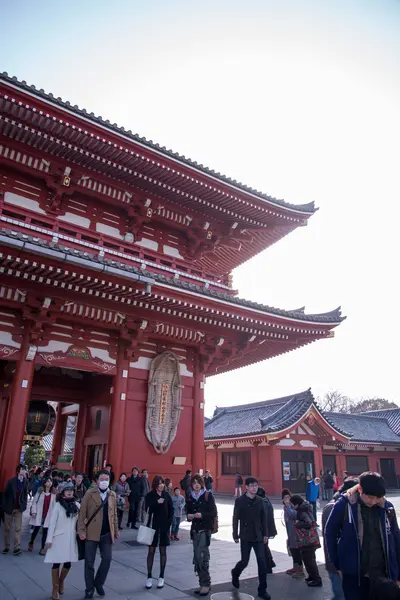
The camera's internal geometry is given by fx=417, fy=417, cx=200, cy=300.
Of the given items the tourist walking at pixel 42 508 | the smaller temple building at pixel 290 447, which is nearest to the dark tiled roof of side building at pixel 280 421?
the smaller temple building at pixel 290 447

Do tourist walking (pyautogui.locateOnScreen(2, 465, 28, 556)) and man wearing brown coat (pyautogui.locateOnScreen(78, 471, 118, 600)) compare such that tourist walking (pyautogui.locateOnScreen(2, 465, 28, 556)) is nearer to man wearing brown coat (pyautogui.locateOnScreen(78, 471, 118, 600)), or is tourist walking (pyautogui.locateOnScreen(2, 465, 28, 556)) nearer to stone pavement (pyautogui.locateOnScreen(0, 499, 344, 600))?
stone pavement (pyautogui.locateOnScreen(0, 499, 344, 600))

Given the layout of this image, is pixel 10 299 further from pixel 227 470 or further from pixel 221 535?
pixel 227 470

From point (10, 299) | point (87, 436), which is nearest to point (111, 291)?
point (10, 299)

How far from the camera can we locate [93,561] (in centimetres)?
630

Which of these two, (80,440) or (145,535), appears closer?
(145,535)

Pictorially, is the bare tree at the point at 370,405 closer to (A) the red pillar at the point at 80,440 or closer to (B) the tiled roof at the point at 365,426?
(B) the tiled roof at the point at 365,426

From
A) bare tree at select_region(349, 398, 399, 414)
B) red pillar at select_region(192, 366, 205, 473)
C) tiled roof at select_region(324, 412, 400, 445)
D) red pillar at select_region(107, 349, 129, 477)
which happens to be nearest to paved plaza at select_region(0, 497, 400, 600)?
red pillar at select_region(107, 349, 129, 477)

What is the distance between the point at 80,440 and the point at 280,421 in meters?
18.0

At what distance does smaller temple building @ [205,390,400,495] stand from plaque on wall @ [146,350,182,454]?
1565 cm

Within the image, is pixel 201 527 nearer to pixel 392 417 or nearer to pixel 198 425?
pixel 198 425

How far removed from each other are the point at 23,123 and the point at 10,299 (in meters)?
5.11

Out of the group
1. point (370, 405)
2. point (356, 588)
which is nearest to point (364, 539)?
point (356, 588)

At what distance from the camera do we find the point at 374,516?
4.02 m

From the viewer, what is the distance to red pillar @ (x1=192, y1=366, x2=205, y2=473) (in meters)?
14.2
